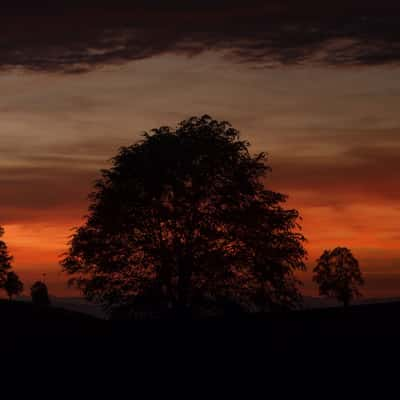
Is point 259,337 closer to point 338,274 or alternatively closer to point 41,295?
point 338,274

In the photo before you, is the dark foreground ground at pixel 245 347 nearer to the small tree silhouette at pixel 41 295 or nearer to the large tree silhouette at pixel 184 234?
the large tree silhouette at pixel 184 234

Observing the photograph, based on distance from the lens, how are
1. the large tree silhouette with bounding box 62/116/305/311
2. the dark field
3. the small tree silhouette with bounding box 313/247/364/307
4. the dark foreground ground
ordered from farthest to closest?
the small tree silhouette with bounding box 313/247/364/307, the large tree silhouette with bounding box 62/116/305/311, the dark field, the dark foreground ground

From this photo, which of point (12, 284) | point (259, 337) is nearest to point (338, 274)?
point (12, 284)

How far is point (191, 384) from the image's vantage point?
19859mm

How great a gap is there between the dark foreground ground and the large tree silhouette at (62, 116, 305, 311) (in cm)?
2154

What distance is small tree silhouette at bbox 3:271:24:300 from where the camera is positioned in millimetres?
102938

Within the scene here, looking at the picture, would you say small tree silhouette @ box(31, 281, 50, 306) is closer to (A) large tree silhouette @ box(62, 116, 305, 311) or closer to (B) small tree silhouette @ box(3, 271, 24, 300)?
(B) small tree silhouette @ box(3, 271, 24, 300)

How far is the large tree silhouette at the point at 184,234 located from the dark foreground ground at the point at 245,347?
21536mm

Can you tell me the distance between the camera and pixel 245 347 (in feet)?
74.0

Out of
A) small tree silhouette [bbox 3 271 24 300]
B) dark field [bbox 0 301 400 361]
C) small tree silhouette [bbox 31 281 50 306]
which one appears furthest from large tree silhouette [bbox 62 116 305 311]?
small tree silhouette [bbox 31 281 50 306]

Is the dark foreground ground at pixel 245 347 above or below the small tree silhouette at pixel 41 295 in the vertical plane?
below

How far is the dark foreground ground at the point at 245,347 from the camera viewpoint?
775 inches

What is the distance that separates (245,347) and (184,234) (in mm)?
29810

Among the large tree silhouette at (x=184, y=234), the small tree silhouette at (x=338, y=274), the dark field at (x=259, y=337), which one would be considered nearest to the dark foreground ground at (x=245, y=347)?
the dark field at (x=259, y=337)
